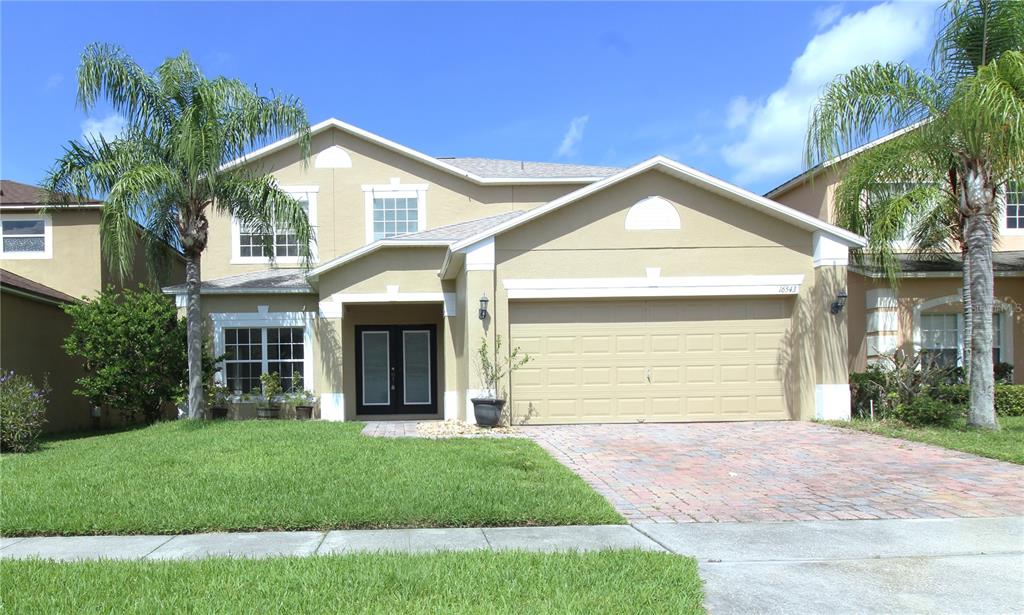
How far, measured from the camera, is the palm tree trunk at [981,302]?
40.6 ft

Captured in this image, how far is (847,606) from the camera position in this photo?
473 centimetres

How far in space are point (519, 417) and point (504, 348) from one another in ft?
4.56

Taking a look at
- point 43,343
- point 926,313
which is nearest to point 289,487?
point 43,343

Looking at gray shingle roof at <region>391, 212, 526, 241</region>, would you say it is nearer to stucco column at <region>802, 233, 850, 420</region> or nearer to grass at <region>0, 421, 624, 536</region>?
grass at <region>0, 421, 624, 536</region>

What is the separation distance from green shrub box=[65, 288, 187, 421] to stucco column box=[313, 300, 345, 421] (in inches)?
119

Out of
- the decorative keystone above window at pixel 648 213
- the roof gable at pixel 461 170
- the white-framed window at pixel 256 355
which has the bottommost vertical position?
the white-framed window at pixel 256 355

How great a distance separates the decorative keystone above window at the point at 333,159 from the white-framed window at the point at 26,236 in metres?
6.74

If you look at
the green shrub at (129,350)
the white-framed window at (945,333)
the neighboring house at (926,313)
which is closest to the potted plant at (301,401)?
the green shrub at (129,350)

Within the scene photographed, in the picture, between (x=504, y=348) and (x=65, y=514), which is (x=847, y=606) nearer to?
(x=65, y=514)

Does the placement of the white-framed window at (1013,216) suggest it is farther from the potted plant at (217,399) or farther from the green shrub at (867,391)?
the potted plant at (217,399)

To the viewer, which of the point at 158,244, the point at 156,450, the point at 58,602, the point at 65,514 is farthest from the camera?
the point at 158,244

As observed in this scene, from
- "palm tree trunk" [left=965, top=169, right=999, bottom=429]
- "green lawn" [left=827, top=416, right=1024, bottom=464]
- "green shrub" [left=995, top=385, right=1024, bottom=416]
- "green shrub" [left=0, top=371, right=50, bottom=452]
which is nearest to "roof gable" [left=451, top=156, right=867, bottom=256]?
"palm tree trunk" [left=965, top=169, right=999, bottom=429]

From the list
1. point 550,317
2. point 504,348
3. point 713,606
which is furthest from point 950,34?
point 713,606

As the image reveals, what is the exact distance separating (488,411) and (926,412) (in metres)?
7.71
